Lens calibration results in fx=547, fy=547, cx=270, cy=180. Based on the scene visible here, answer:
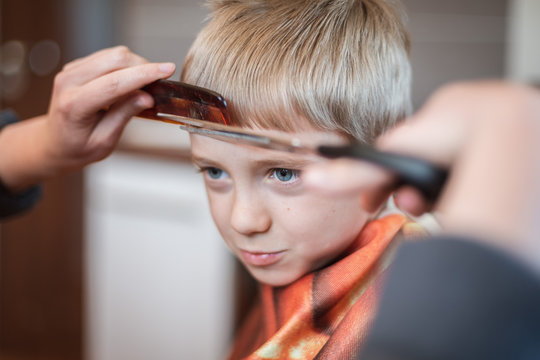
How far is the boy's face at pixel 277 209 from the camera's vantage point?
559mm

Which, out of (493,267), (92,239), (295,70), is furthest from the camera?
(92,239)

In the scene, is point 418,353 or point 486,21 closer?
point 418,353

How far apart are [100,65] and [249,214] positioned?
0.84 feet

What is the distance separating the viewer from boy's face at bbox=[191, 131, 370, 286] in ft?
1.83

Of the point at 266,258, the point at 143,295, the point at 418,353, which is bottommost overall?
the point at 143,295

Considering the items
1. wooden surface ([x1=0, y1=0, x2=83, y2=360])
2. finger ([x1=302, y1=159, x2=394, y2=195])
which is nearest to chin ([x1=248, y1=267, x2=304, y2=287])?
finger ([x1=302, y1=159, x2=394, y2=195])

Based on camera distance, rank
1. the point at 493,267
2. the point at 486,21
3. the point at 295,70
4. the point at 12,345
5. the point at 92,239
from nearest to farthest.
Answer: the point at 493,267 → the point at 295,70 → the point at 486,21 → the point at 92,239 → the point at 12,345

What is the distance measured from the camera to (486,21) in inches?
70.4

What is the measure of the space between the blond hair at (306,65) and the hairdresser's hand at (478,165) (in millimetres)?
206

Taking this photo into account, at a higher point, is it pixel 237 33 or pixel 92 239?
pixel 237 33

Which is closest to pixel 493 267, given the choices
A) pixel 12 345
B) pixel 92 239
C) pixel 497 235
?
pixel 497 235

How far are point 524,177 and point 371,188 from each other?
8 cm

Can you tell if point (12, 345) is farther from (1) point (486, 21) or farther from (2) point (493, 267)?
(2) point (493, 267)

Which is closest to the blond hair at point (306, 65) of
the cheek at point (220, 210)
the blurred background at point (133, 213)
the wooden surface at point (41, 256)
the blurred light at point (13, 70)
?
the cheek at point (220, 210)
